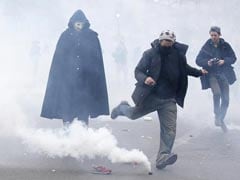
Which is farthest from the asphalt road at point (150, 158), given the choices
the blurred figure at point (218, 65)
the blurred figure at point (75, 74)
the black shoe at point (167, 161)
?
the blurred figure at point (75, 74)

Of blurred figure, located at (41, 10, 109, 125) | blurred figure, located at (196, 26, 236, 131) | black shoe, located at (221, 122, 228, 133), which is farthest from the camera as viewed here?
black shoe, located at (221, 122, 228, 133)

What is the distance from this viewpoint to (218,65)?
8.39m

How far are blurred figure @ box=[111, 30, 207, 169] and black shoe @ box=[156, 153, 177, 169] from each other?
108 millimetres

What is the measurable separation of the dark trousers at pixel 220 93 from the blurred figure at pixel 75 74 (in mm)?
2298

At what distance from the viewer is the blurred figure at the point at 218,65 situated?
842 cm

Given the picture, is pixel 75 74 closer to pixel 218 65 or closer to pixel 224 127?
pixel 218 65

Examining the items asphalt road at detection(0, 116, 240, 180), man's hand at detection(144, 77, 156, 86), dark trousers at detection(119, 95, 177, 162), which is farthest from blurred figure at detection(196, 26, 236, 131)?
man's hand at detection(144, 77, 156, 86)

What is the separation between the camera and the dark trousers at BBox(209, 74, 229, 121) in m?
8.56

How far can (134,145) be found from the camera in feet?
24.5

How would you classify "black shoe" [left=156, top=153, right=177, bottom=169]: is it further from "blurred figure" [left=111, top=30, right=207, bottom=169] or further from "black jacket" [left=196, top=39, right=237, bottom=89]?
"black jacket" [left=196, top=39, right=237, bottom=89]

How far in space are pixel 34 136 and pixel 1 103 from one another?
2.15m

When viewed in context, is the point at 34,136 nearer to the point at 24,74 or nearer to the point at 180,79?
the point at 180,79

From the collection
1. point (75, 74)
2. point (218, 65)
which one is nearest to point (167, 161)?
point (75, 74)

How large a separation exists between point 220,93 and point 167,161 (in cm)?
304
